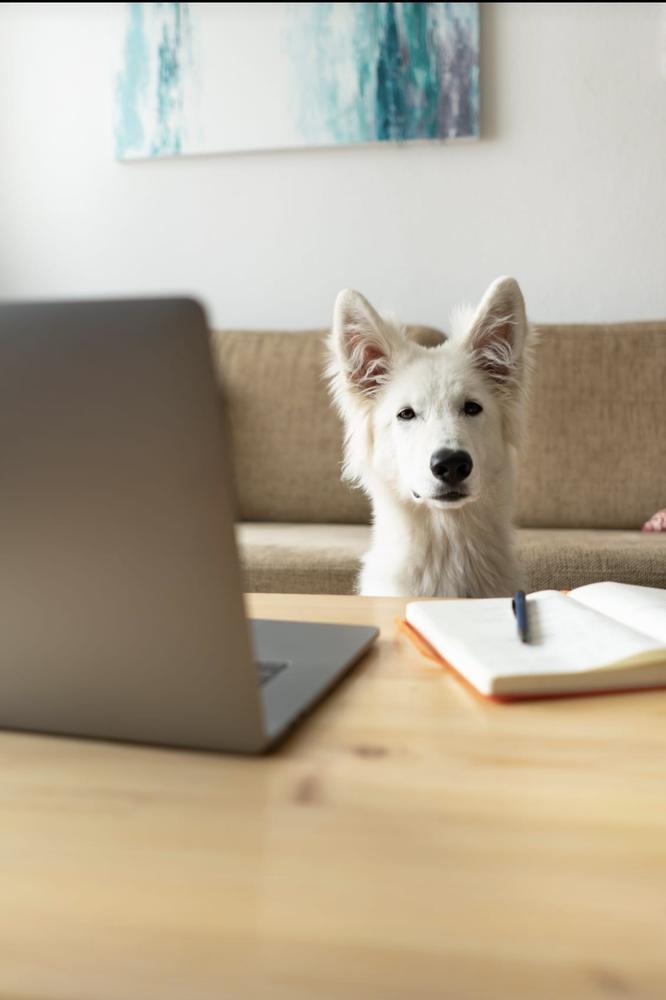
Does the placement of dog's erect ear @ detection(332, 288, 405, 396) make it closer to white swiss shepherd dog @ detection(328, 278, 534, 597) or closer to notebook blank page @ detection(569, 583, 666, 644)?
white swiss shepherd dog @ detection(328, 278, 534, 597)

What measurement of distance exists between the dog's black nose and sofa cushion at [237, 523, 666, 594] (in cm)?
63

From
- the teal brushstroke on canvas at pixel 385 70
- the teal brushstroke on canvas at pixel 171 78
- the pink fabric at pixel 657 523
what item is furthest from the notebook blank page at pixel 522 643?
the teal brushstroke on canvas at pixel 171 78

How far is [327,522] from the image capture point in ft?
9.73

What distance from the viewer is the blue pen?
78 centimetres

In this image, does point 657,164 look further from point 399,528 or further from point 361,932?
point 361,932

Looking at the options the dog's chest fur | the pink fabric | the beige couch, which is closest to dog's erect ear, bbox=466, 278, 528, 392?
the dog's chest fur

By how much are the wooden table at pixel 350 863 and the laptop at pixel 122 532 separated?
0.04 meters

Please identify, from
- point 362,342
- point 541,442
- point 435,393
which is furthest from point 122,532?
point 541,442

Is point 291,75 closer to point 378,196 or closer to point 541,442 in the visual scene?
point 378,196

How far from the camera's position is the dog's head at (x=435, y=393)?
5.49 ft

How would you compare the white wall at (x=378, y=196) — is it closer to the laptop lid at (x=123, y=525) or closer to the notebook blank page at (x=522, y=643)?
the notebook blank page at (x=522, y=643)

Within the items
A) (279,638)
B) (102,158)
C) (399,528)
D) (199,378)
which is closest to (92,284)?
(102,158)

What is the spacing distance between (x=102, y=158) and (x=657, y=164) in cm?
214

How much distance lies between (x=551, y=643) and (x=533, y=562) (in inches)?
60.1
